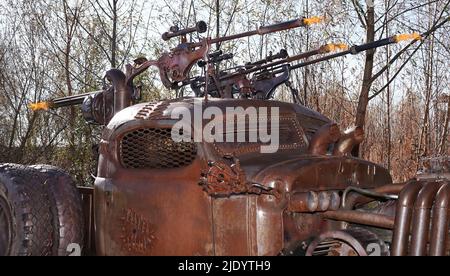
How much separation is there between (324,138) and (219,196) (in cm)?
101

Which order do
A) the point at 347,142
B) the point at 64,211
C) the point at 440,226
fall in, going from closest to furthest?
the point at 440,226, the point at 347,142, the point at 64,211

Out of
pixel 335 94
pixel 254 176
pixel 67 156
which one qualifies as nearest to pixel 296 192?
pixel 254 176

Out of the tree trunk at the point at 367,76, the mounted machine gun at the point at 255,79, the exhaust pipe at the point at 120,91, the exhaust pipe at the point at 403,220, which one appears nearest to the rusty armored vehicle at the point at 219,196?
the exhaust pipe at the point at 403,220

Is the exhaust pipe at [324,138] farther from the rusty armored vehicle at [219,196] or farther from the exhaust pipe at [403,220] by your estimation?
the exhaust pipe at [403,220]

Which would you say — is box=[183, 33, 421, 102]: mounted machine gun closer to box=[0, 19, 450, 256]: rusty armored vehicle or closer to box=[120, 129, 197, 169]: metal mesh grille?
box=[0, 19, 450, 256]: rusty armored vehicle

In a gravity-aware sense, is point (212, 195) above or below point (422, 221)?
above

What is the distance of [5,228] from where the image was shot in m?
4.84

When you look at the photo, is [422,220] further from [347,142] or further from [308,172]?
[347,142]

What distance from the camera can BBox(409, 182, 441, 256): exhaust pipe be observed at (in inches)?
138

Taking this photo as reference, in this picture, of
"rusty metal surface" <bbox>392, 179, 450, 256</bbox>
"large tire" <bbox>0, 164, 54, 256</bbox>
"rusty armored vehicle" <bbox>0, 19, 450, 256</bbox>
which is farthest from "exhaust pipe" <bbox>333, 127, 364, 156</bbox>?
"large tire" <bbox>0, 164, 54, 256</bbox>

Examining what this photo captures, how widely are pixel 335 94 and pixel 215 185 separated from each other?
9033 mm

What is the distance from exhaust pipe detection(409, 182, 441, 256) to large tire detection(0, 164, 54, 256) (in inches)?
106

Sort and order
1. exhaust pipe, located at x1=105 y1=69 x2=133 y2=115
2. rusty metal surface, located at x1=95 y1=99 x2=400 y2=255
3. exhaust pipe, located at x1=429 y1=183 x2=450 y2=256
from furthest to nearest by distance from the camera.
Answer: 1. exhaust pipe, located at x1=105 y1=69 x2=133 y2=115
2. rusty metal surface, located at x1=95 y1=99 x2=400 y2=255
3. exhaust pipe, located at x1=429 y1=183 x2=450 y2=256

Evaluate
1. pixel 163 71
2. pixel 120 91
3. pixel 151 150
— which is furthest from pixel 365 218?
pixel 120 91
